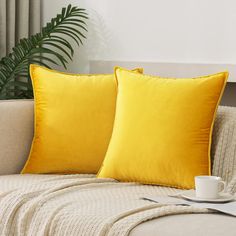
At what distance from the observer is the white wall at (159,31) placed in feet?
10.5

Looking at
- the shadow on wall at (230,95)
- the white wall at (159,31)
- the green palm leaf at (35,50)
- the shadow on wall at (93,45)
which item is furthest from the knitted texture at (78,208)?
the shadow on wall at (93,45)

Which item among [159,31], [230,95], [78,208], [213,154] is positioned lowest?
[78,208]

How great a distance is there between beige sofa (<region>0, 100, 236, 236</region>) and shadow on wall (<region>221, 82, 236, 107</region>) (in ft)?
1.35

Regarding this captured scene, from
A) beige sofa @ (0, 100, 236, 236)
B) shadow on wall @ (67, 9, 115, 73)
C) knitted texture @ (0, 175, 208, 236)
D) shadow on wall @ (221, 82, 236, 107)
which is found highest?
shadow on wall @ (67, 9, 115, 73)

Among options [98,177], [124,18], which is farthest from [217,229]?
[124,18]

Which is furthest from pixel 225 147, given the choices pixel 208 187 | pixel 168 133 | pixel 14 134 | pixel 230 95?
pixel 14 134

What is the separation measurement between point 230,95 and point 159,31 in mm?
509

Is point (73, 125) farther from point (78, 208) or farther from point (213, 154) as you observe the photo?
point (78, 208)

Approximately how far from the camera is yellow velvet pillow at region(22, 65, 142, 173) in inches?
116

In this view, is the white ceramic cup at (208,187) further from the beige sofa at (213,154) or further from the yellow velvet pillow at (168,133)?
the yellow velvet pillow at (168,133)

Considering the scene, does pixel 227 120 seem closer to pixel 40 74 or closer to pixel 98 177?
pixel 98 177

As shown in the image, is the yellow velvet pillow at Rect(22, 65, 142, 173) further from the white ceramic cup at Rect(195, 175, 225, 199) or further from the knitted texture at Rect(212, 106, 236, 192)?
the white ceramic cup at Rect(195, 175, 225, 199)

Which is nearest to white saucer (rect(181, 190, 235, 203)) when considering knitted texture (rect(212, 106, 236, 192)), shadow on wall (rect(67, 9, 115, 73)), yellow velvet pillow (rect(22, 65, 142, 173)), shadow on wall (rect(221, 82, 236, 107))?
knitted texture (rect(212, 106, 236, 192))

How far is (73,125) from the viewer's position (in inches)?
117
